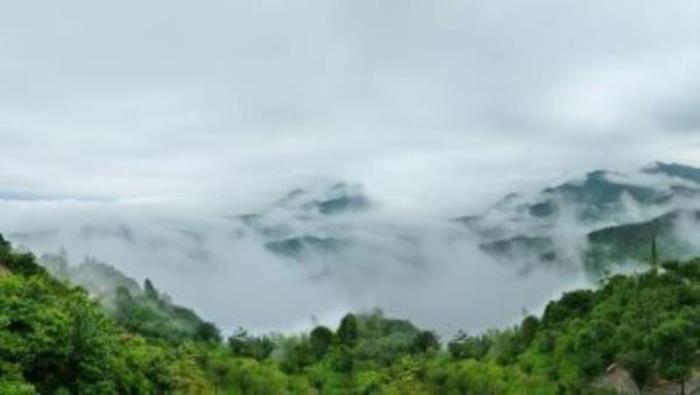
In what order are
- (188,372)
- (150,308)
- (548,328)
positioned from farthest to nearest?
(150,308)
(548,328)
(188,372)

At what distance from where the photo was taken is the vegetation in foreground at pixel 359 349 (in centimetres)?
3744

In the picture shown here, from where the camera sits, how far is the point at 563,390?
347 ft

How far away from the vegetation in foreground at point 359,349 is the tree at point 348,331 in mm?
297

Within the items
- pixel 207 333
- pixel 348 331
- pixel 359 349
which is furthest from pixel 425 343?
pixel 207 333

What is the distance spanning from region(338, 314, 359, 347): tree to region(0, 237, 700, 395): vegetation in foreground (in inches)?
11.7

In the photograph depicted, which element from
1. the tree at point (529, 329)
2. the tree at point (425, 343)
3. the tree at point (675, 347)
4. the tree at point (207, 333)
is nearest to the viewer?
the tree at point (675, 347)

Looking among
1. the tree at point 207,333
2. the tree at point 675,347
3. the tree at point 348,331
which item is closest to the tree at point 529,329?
the tree at point 348,331

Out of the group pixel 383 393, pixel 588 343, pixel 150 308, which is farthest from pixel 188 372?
pixel 150 308

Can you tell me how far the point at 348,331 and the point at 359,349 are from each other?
2628 cm

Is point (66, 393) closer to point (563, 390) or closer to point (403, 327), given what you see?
point (563, 390)

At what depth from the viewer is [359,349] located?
98.4m

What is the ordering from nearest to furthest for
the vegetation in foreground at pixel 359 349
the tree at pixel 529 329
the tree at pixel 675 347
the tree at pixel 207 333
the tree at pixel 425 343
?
the vegetation in foreground at pixel 359 349 < the tree at pixel 675 347 < the tree at pixel 425 343 < the tree at pixel 529 329 < the tree at pixel 207 333

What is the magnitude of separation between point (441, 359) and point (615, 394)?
19367 millimetres

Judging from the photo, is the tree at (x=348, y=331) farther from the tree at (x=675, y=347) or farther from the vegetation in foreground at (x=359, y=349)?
the tree at (x=675, y=347)
